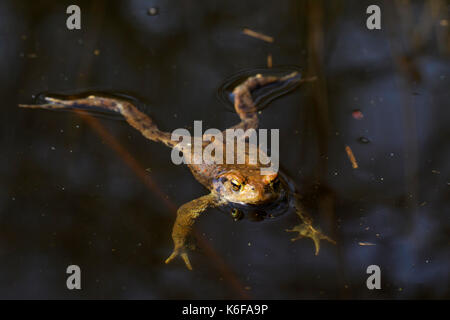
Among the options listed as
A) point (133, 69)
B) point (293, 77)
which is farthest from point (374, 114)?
point (133, 69)

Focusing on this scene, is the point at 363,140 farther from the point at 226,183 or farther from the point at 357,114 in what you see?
the point at 226,183

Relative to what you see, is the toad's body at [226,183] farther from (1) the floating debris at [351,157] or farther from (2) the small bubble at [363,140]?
(2) the small bubble at [363,140]

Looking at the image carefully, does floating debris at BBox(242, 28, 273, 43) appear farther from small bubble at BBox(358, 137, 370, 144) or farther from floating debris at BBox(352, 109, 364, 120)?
small bubble at BBox(358, 137, 370, 144)

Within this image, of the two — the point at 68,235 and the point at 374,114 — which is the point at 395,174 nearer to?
the point at 374,114

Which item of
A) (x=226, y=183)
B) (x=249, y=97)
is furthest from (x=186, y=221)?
(x=249, y=97)

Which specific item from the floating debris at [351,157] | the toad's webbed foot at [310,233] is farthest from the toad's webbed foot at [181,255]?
the floating debris at [351,157]

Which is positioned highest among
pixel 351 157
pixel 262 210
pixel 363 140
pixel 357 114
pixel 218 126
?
pixel 357 114

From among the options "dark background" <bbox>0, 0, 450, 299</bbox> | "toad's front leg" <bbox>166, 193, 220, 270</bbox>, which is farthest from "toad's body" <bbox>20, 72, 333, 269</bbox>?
"dark background" <bbox>0, 0, 450, 299</bbox>
